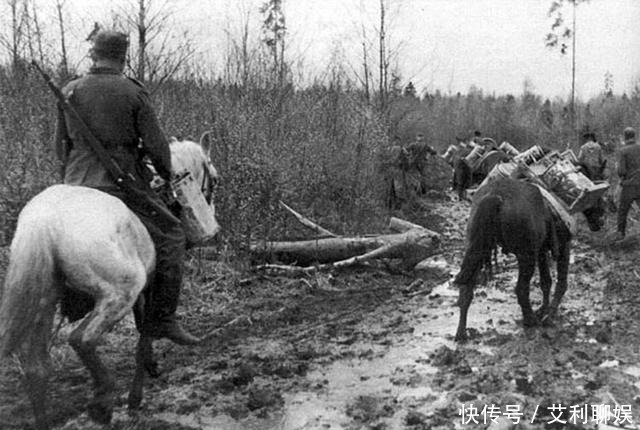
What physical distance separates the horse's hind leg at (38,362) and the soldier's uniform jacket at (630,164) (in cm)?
1114

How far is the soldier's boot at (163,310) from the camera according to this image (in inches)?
188

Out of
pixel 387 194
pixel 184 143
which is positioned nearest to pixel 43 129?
pixel 184 143

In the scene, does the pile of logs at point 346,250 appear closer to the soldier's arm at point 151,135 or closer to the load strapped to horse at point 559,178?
the load strapped to horse at point 559,178

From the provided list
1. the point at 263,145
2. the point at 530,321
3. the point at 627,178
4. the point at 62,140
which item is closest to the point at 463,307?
the point at 530,321

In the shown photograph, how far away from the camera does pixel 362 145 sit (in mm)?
12969

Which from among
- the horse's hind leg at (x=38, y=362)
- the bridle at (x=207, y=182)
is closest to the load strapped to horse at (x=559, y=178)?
the bridle at (x=207, y=182)

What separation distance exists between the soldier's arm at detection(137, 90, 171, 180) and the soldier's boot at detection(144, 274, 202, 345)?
2.67 feet

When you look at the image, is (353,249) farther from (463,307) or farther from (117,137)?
(117,137)

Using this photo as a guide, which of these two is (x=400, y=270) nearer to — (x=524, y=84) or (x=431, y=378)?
(x=431, y=378)

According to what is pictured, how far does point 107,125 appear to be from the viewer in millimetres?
4430

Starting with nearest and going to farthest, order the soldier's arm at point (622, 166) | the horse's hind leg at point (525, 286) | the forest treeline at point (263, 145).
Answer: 1. the horse's hind leg at point (525, 286)
2. the forest treeline at point (263, 145)
3. the soldier's arm at point (622, 166)

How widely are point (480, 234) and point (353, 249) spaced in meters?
3.39

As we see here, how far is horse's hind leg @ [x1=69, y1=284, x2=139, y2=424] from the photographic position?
3.93 meters

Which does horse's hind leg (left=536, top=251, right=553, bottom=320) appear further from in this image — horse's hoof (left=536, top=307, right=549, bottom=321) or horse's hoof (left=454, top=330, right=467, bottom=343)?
horse's hoof (left=454, top=330, right=467, bottom=343)
